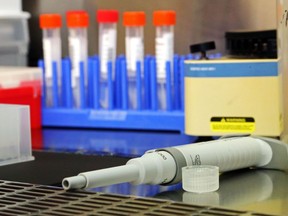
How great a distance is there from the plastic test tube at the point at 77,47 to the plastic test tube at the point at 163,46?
165mm

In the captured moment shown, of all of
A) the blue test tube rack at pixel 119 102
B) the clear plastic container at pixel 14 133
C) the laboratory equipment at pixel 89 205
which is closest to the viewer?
the laboratory equipment at pixel 89 205

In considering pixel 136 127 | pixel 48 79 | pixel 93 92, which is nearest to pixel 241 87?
pixel 136 127

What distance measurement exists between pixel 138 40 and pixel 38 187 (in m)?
0.75

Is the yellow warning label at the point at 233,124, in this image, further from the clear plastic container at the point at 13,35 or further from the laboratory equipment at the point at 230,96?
the clear plastic container at the point at 13,35

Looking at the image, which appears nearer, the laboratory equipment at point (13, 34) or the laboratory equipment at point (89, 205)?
the laboratory equipment at point (89, 205)

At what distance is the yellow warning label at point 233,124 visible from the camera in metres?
1.16

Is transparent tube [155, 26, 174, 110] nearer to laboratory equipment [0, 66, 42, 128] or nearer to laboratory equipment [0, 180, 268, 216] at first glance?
laboratory equipment [0, 66, 42, 128]

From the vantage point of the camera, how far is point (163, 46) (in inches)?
58.5

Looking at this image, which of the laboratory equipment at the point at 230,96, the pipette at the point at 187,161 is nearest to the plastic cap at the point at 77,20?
the laboratory equipment at the point at 230,96

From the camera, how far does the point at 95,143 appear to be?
4.23 feet

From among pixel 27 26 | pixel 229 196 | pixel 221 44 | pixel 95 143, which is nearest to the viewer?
pixel 229 196

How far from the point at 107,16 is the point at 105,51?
0.26 feet

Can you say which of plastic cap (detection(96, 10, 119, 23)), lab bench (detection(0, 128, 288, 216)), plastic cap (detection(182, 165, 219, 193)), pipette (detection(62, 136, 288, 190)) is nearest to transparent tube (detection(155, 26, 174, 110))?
plastic cap (detection(96, 10, 119, 23))

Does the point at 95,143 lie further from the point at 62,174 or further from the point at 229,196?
the point at 229,196
